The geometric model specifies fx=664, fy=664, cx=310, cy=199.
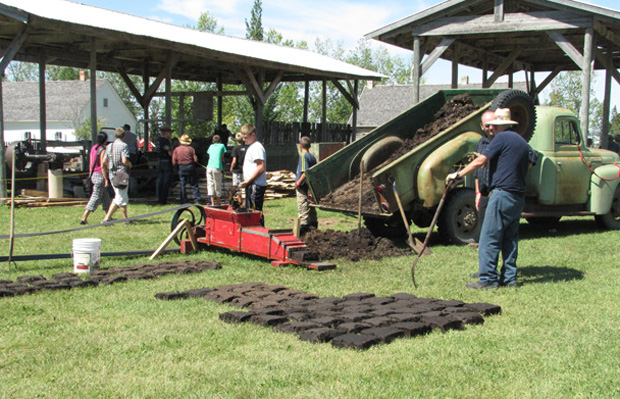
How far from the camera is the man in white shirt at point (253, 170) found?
9.73 meters

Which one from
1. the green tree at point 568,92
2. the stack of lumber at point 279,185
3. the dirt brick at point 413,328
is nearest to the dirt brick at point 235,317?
the dirt brick at point 413,328

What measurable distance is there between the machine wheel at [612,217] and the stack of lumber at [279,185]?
30.4 feet

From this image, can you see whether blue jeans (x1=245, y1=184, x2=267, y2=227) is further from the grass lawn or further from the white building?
the white building

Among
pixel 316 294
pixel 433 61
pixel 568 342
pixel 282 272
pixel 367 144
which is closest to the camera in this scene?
pixel 568 342

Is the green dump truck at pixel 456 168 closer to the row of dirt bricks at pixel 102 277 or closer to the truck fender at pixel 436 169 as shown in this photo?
the truck fender at pixel 436 169

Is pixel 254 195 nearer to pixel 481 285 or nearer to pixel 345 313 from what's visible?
pixel 481 285

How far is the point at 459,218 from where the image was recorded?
1054cm

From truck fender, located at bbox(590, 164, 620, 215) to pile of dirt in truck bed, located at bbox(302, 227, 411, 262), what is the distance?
166 inches

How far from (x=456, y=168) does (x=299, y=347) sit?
5744 millimetres

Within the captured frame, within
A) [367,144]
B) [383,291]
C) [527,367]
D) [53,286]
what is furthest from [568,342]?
[367,144]

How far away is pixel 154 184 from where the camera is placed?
1919 centimetres

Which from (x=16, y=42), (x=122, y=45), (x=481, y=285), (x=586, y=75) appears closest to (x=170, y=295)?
(x=481, y=285)

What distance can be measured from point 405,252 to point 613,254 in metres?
3.07

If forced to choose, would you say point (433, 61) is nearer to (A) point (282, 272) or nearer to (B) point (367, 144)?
(B) point (367, 144)
